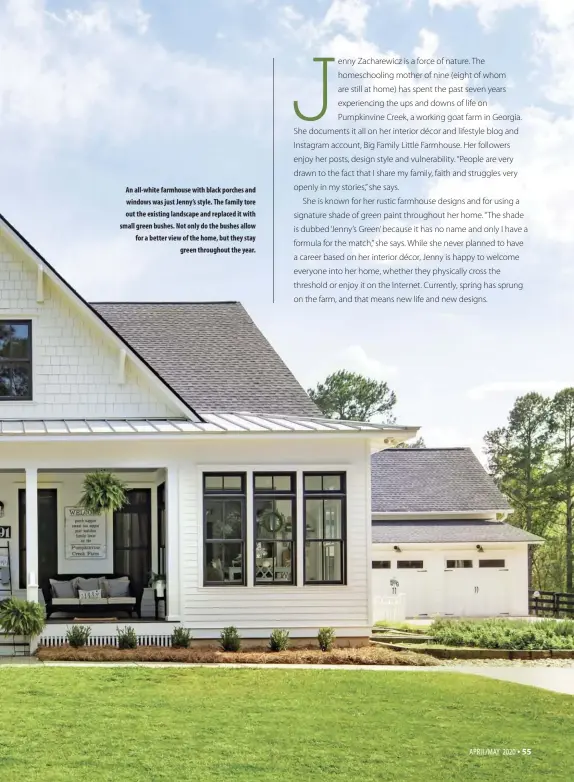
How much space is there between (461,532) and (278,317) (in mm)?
13896

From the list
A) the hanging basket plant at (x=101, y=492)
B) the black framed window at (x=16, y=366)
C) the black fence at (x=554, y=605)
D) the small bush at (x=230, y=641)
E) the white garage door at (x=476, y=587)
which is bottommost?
the black fence at (x=554, y=605)

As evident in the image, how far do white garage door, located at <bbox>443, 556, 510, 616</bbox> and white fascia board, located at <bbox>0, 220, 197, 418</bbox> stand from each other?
1489cm

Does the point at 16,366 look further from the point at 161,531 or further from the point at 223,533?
the point at 223,533

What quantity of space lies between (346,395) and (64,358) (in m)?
44.6

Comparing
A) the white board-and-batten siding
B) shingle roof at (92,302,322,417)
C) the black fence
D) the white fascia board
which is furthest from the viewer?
the black fence

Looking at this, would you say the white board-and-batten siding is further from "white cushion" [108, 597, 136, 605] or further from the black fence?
the black fence

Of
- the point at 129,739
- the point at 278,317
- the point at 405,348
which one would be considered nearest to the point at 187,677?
the point at 129,739

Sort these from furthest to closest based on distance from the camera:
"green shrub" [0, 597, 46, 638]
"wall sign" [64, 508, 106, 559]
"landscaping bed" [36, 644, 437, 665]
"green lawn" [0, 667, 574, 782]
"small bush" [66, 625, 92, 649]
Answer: "wall sign" [64, 508, 106, 559], "small bush" [66, 625, 92, 649], "green shrub" [0, 597, 46, 638], "landscaping bed" [36, 644, 437, 665], "green lawn" [0, 667, 574, 782]

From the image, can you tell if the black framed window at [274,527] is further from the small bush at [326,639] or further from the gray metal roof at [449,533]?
the gray metal roof at [449,533]

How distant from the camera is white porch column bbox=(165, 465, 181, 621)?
18453 millimetres

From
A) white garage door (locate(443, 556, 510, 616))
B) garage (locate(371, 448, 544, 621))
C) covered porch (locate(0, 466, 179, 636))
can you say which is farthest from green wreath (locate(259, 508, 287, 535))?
white garage door (locate(443, 556, 510, 616))

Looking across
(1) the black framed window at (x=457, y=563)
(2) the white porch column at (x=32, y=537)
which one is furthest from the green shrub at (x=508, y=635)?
(1) the black framed window at (x=457, y=563)

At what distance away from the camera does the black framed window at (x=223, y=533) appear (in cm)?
1861

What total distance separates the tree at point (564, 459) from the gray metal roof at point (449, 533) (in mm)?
24514
